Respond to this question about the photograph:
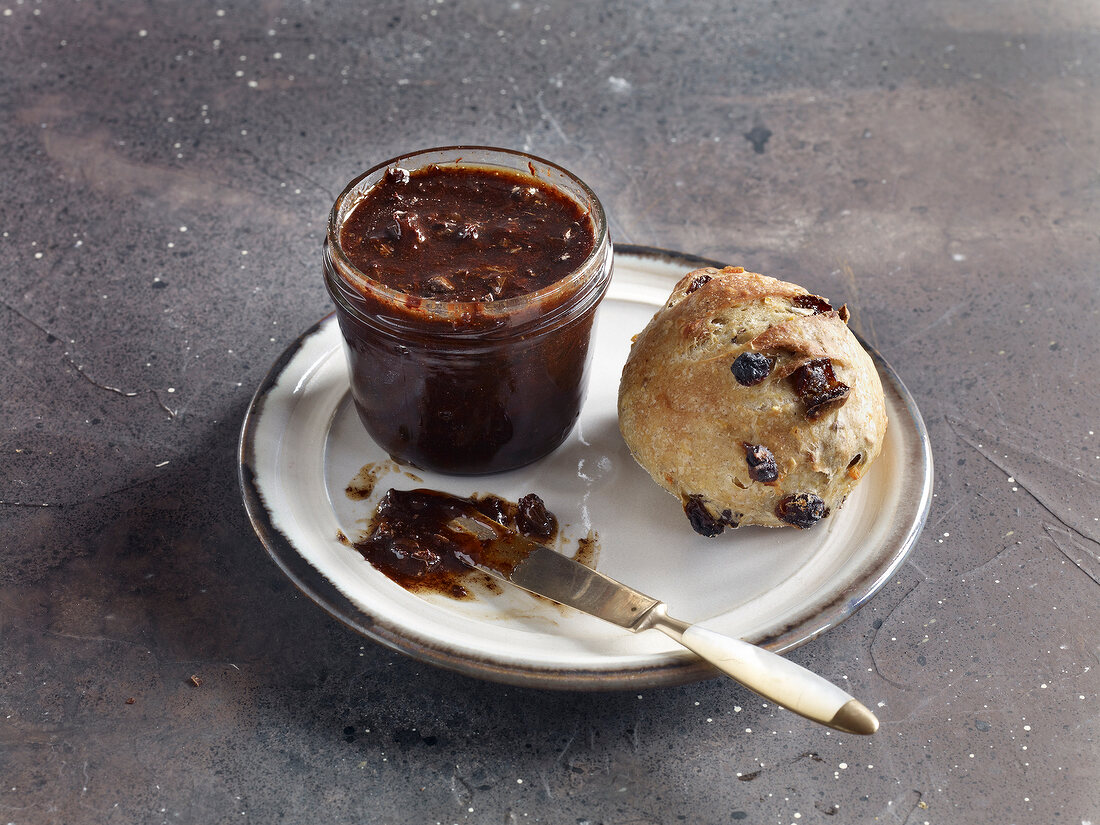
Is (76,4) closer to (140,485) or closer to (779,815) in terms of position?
(140,485)

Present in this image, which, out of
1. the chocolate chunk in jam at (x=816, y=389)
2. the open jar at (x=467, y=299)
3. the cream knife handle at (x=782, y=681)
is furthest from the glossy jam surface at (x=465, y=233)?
the cream knife handle at (x=782, y=681)

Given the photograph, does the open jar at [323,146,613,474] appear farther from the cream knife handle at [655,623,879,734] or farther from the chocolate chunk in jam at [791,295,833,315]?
the cream knife handle at [655,623,879,734]

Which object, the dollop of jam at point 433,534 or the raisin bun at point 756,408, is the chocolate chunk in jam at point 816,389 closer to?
the raisin bun at point 756,408

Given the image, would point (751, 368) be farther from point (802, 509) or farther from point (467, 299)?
point (467, 299)

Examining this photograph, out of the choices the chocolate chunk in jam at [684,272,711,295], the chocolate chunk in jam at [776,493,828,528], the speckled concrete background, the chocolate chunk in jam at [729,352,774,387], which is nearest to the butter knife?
→ the speckled concrete background

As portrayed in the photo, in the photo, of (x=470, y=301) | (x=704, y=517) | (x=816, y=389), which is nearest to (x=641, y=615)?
(x=704, y=517)

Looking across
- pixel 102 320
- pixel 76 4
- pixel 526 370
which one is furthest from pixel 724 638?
pixel 76 4
